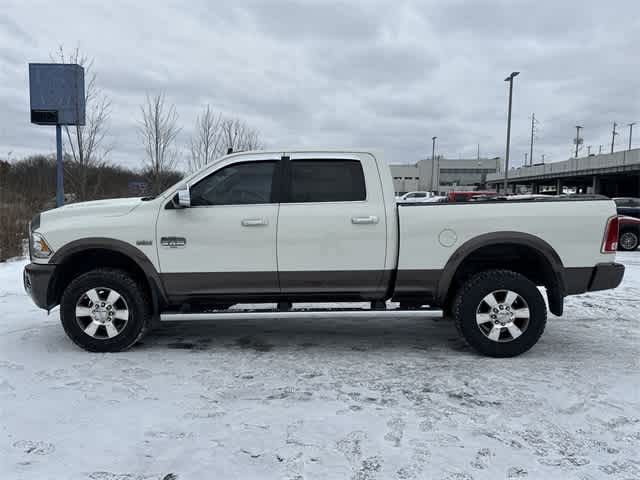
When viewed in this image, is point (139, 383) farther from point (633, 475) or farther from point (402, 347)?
point (633, 475)

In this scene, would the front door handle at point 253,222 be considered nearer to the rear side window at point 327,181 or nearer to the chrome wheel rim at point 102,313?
the rear side window at point 327,181

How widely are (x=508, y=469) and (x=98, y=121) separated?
13109 mm

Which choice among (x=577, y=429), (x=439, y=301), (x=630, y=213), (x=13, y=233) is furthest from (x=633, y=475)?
(x=630, y=213)

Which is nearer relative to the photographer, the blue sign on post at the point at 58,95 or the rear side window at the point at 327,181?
the rear side window at the point at 327,181

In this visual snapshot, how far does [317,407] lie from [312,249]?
1556mm

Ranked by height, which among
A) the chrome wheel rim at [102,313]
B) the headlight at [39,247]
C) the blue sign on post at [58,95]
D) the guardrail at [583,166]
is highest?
the guardrail at [583,166]

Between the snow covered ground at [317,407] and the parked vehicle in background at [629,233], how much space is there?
1000cm

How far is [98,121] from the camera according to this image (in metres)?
12.6

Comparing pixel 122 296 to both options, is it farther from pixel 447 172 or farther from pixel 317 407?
Result: pixel 447 172

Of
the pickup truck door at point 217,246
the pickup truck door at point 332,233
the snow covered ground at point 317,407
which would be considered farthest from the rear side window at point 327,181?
the snow covered ground at point 317,407

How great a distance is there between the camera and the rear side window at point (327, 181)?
4539mm

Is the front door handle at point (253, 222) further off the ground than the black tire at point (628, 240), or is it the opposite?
the front door handle at point (253, 222)

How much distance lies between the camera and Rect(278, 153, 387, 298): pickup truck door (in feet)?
14.5

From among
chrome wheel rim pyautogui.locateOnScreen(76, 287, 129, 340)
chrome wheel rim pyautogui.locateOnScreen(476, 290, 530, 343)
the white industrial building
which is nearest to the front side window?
chrome wheel rim pyautogui.locateOnScreen(76, 287, 129, 340)
